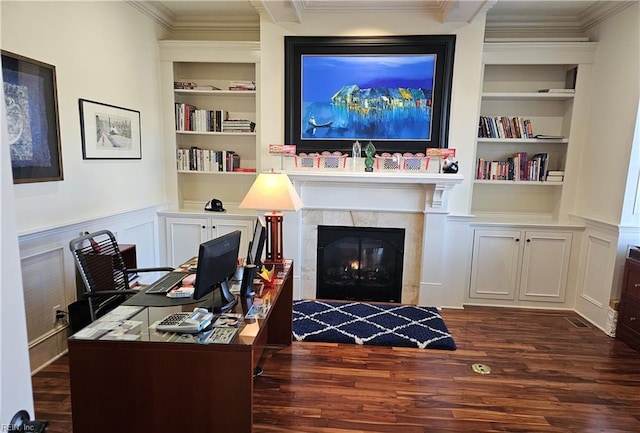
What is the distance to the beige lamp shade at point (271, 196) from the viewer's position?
2580 millimetres

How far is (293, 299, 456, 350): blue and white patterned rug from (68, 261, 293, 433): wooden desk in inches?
61.1

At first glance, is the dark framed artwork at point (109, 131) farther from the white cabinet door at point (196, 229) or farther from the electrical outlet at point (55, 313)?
the electrical outlet at point (55, 313)

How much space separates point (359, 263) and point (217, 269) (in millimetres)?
2383

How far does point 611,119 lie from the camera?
11.3 feet

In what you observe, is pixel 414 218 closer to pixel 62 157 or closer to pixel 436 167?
pixel 436 167

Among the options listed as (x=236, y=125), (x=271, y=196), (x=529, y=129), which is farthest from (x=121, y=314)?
(x=529, y=129)

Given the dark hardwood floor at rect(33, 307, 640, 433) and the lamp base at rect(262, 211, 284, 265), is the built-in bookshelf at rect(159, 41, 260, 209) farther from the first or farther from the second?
the dark hardwood floor at rect(33, 307, 640, 433)

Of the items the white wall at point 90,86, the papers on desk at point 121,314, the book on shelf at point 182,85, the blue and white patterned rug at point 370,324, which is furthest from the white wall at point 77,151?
the blue and white patterned rug at point 370,324

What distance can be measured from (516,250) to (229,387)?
11.0ft

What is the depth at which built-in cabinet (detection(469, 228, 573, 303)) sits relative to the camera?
3.87m

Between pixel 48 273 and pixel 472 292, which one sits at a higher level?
pixel 48 273

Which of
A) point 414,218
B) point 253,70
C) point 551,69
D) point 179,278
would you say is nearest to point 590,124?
point 551,69

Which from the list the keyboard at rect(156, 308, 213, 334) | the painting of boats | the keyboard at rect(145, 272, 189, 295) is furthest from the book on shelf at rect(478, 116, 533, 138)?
the keyboard at rect(156, 308, 213, 334)

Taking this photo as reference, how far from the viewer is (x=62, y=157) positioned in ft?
9.11
